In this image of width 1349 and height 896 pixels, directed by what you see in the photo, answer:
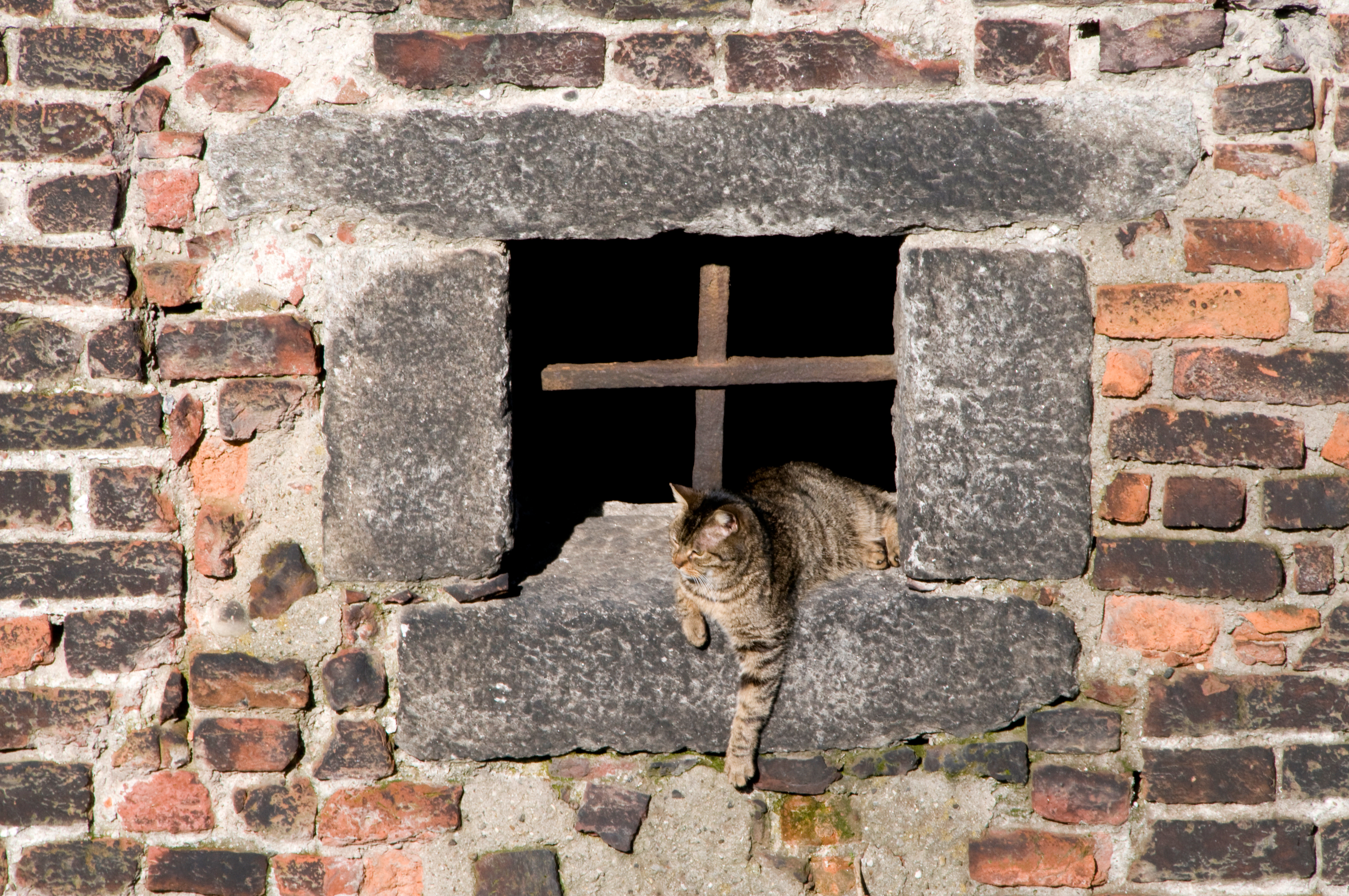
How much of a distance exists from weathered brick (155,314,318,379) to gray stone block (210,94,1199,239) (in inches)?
8.1

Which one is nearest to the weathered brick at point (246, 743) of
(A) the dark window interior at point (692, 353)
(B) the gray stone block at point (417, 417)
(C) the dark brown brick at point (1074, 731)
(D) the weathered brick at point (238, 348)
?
(B) the gray stone block at point (417, 417)

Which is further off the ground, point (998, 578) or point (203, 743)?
point (998, 578)

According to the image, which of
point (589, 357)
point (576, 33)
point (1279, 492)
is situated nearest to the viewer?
point (576, 33)

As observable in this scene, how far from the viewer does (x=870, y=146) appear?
182 cm

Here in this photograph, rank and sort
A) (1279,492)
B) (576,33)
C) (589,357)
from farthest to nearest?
1. (589,357)
2. (1279,492)
3. (576,33)

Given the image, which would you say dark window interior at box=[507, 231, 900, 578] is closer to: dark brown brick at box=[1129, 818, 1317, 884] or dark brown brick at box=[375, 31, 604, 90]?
dark brown brick at box=[375, 31, 604, 90]

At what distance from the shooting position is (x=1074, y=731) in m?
2.00

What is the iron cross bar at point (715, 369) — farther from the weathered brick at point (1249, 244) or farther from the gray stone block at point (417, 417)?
the weathered brick at point (1249, 244)

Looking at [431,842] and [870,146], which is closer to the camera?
[870,146]

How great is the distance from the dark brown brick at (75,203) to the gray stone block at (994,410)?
1458mm

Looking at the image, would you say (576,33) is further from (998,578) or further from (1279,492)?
(1279,492)

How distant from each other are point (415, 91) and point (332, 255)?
0.33 m

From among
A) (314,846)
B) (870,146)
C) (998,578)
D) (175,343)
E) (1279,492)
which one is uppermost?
(870,146)

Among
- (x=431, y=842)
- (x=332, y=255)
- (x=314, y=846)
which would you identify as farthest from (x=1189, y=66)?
(x=314, y=846)
